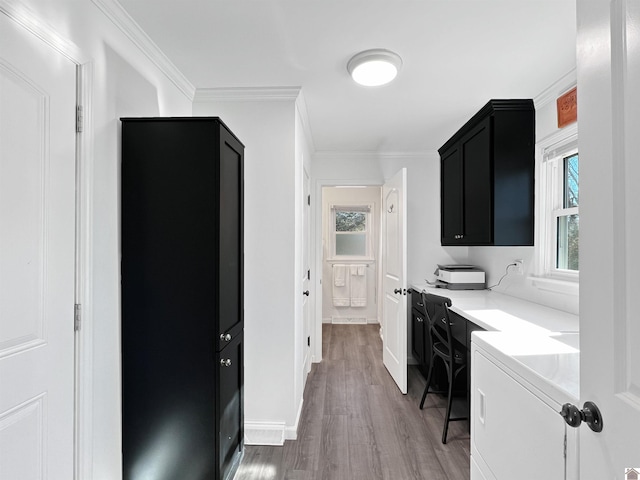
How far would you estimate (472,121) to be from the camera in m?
2.41

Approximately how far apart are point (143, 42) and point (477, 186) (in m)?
2.19

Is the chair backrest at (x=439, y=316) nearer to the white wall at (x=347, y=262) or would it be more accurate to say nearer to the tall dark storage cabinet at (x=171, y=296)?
the tall dark storage cabinet at (x=171, y=296)

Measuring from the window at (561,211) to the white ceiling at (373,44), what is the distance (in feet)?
1.64

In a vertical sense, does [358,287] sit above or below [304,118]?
below

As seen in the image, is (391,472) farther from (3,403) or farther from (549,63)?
(549,63)

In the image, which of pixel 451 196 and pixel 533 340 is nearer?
pixel 533 340

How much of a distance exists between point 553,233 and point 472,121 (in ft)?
3.38

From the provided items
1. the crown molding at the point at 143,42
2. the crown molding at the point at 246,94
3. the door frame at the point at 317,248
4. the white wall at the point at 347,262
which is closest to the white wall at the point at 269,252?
the crown molding at the point at 246,94

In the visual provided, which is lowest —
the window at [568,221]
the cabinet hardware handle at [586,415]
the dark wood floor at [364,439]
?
the dark wood floor at [364,439]

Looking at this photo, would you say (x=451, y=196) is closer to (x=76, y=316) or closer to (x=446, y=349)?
(x=446, y=349)

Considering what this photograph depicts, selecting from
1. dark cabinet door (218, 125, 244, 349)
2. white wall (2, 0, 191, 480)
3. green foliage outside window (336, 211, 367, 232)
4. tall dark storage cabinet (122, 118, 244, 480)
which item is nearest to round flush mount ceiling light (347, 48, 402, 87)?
dark cabinet door (218, 125, 244, 349)

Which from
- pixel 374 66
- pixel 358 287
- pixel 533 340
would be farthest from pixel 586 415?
pixel 358 287

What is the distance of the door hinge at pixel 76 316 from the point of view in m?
1.33

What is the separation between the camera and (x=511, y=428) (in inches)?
46.4
